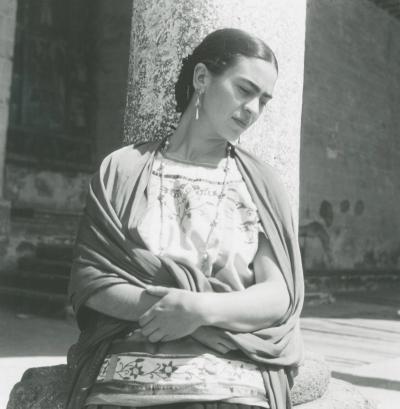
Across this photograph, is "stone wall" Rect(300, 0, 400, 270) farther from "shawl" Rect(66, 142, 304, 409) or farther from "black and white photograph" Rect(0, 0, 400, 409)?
"shawl" Rect(66, 142, 304, 409)

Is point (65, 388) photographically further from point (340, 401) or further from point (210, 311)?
point (340, 401)

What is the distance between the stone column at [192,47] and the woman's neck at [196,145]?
49cm

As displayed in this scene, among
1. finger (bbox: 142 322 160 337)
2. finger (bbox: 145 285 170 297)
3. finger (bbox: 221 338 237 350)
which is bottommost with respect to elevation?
finger (bbox: 221 338 237 350)

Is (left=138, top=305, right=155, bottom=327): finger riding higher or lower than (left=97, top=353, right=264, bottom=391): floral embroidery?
higher

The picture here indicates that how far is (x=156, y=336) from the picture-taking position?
146 cm

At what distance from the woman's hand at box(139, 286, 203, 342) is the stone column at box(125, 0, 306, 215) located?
94 centimetres

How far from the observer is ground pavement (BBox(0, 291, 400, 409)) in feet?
12.9

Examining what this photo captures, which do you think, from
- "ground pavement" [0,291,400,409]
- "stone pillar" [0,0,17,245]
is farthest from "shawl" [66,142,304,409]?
"stone pillar" [0,0,17,245]

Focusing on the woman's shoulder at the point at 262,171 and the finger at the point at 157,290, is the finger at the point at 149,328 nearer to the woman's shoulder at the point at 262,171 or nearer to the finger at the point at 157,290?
the finger at the point at 157,290

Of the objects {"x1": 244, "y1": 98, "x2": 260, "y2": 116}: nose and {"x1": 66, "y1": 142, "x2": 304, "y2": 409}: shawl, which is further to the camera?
{"x1": 244, "y1": 98, "x2": 260, "y2": 116}: nose

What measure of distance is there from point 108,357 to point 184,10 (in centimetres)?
132

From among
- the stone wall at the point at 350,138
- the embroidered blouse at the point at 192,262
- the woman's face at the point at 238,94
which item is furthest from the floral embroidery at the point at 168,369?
the stone wall at the point at 350,138

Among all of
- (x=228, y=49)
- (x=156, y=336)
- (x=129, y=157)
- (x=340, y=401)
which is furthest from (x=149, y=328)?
(x=340, y=401)

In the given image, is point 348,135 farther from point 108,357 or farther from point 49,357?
point 108,357
